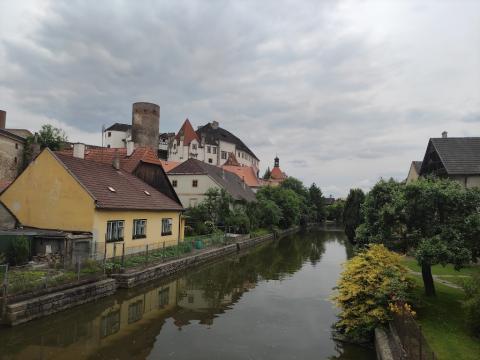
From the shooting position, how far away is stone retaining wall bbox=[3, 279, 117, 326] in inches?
472

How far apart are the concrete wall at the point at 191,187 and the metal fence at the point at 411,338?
3775 cm

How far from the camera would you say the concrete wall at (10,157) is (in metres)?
38.7

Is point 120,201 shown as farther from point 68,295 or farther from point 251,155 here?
point 251,155

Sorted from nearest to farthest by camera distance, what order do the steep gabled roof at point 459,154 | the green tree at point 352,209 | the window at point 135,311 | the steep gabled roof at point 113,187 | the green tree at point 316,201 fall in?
the window at point 135,311 < the steep gabled roof at point 113,187 < the steep gabled roof at point 459,154 < the green tree at point 352,209 < the green tree at point 316,201

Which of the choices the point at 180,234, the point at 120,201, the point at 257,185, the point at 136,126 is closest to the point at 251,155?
the point at 257,185

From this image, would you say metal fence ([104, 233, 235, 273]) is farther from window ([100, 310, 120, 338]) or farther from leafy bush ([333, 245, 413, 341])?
leafy bush ([333, 245, 413, 341])

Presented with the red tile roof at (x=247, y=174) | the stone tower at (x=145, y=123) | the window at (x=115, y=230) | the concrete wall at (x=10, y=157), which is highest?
the stone tower at (x=145, y=123)

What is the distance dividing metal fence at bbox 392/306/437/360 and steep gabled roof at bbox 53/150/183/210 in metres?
15.2

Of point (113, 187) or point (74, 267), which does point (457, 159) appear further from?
point (74, 267)

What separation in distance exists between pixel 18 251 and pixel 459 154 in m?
28.5

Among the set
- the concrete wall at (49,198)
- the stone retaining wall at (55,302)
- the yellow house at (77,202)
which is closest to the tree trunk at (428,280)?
the stone retaining wall at (55,302)

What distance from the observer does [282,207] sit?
62.3m

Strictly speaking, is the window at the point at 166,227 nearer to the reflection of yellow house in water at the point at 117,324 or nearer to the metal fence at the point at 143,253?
the metal fence at the point at 143,253

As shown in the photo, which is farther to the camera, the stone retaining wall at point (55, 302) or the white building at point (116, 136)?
the white building at point (116, 136)
